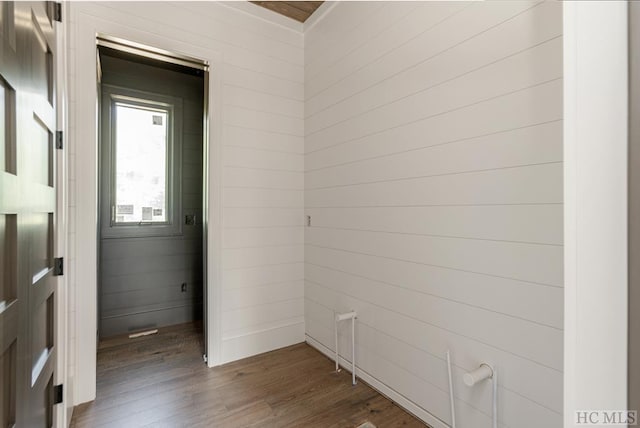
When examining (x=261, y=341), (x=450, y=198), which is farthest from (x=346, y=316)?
(x=450, y=198)

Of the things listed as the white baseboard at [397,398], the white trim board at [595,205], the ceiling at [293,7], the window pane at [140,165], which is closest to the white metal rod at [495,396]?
the white baseboard at [397,398]

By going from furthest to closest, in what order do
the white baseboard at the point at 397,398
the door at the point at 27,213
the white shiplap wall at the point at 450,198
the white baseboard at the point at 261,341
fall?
1. the white baseboard at the point at 261,341
2. the white baseboard at the point at 397,398
3. the white shiplap wall at the point at 450,198
4. the door at the point at 27,213

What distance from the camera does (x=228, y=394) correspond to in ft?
6.46

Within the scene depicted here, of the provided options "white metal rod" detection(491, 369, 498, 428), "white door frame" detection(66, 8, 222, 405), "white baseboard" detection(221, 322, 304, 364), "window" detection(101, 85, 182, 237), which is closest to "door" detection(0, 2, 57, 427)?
"white door frame" detection(66, 8, 222, 405)

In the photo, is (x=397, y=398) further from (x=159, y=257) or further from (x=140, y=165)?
(x=140, y=165)

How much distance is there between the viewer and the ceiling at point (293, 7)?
247 centimetres

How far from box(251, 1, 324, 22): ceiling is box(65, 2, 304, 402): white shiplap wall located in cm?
13

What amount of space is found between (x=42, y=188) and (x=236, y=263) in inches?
55.5

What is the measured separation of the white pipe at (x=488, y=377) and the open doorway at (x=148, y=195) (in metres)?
2.24

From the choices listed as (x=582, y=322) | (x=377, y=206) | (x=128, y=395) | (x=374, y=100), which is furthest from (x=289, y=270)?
(x=582, y=322)

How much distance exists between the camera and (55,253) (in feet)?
4.87

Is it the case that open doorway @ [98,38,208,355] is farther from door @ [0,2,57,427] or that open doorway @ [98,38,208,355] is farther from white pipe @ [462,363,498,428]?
white pipe @ [462,363,498,428]

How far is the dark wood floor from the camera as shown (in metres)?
1.73

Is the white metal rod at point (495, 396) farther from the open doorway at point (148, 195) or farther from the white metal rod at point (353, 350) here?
the open doorway at point (148, 195)
